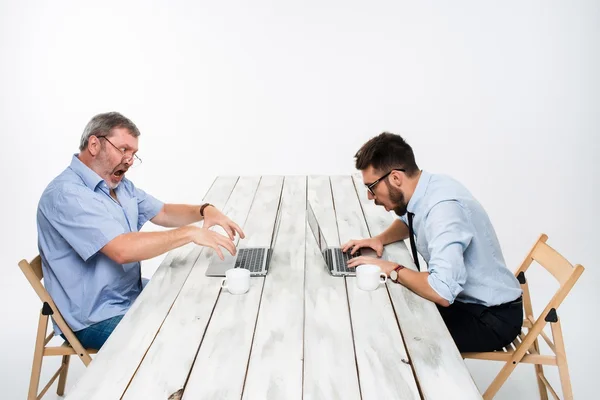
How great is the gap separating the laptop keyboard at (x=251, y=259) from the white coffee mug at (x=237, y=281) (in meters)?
0.18

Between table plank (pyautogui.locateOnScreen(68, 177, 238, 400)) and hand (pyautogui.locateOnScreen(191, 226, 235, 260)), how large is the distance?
0.41ft

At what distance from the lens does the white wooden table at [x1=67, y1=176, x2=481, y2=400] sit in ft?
5.61

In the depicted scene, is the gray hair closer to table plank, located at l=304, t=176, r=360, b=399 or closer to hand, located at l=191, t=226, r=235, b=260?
hand, located at l=191, t=226, r=235, b=260

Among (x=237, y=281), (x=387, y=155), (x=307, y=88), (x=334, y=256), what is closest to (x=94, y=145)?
(x=237, y=281)

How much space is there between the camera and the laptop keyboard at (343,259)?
249cm

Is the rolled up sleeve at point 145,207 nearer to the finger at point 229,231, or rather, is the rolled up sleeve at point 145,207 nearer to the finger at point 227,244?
the finger at point 229,231

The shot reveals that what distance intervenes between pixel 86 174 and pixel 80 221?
26 centimetres

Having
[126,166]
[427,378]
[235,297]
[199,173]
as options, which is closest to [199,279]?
[235,297]

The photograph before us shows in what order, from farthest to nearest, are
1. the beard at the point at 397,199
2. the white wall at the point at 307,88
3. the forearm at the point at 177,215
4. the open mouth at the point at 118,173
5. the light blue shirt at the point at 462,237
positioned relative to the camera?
the white wall at the point at 307,88 → the forearm at the point at 177,215 → the open mouth at the point at 118,173 → the beard at the point at 397,199 → the light blue shirt at the point at 462,237

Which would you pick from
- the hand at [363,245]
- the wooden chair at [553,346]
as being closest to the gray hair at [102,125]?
the hand at [363,245]

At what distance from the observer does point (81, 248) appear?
8.16 ft

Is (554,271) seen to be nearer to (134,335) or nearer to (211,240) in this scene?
(211,240)

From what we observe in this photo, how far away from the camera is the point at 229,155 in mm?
6047

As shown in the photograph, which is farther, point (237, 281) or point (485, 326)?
point (485, 326)
